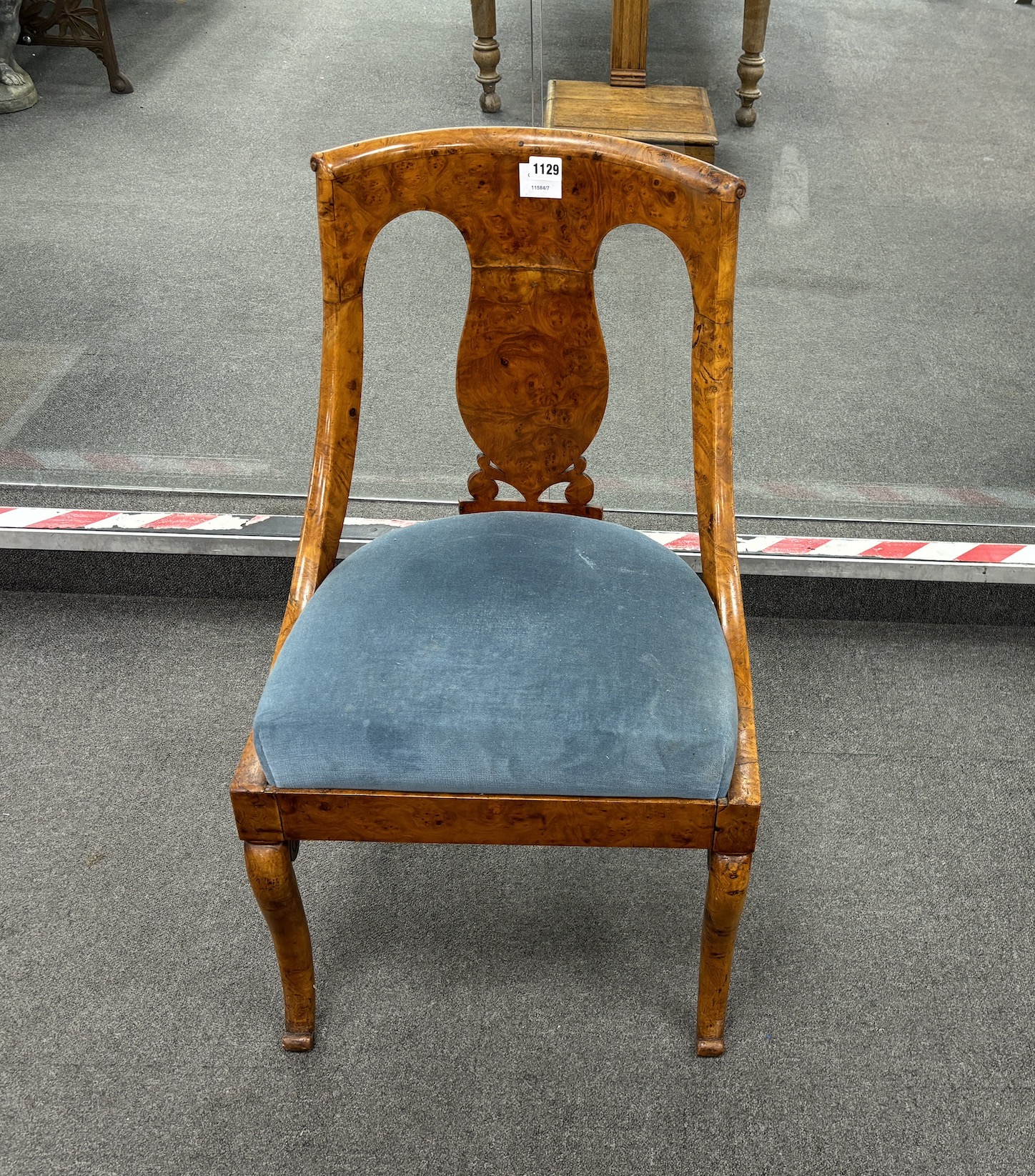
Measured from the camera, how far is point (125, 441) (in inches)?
75.2

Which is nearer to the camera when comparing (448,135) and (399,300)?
(448,135)

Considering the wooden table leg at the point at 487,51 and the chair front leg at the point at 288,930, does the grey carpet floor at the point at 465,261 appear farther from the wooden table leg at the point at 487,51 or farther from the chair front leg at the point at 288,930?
the chair front leg at the point at 288,930

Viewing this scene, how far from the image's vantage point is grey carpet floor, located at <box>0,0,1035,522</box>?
1562 mm

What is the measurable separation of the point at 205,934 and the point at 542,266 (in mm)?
897

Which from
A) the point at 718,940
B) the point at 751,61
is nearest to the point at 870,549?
the point at 751,61

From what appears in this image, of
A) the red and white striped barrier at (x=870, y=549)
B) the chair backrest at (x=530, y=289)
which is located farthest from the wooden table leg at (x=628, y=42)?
the red and white striped barrier at (x=870, y=549)

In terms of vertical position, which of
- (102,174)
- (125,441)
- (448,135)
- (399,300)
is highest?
(448,135)

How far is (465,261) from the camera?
5.75 feet

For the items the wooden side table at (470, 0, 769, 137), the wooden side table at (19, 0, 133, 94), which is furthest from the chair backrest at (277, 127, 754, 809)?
the wooden side table at (19, 0, 133, 94)

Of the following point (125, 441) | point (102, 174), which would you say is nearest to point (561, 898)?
point (125, 441)

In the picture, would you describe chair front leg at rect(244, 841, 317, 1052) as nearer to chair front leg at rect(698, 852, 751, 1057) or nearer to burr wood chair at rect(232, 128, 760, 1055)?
burr wood chair at rect(232, 128, 760, 1055)

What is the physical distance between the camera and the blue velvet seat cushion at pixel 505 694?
3.33ft

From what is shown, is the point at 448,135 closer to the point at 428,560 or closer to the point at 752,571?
the point at 428,560

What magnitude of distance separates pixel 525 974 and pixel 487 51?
1.24 meters
